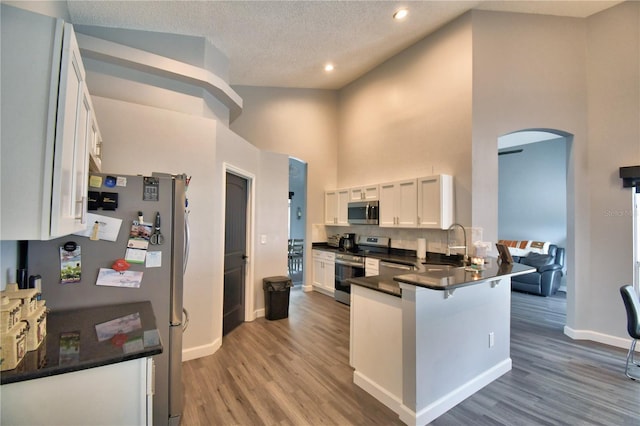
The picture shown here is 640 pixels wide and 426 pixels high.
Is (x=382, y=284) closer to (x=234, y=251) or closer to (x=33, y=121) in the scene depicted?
(x=234, y=251)

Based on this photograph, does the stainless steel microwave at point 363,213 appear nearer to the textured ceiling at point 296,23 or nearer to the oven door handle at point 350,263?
the oven door handle at point 350,263

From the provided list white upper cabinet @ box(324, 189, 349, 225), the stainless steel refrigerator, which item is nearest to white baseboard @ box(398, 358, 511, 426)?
the stainless steel refrigerator

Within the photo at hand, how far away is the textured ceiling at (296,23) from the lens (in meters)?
3.34

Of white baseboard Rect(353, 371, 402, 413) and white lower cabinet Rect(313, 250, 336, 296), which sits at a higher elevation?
white lower cabinet Rect(313, 250, 336, 296)

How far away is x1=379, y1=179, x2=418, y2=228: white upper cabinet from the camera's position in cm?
457

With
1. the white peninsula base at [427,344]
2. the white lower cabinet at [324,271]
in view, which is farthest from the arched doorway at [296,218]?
the white peninsula base at [427,344]

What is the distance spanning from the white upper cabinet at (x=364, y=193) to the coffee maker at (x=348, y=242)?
741 millimetres

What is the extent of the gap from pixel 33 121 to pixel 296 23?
3.66 meters

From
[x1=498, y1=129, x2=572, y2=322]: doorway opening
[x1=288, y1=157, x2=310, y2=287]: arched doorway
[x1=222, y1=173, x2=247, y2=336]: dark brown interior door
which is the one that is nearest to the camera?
[x1=222, y1=173, x2=247, y2=336]: dark brown interior door

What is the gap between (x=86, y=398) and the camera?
4.04ft

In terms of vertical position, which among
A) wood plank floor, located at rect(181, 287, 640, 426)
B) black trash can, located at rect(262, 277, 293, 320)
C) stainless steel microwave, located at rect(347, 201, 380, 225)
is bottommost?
wood plank floor, located at rect(181, 287, 640, 426)

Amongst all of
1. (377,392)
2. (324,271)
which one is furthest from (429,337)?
(324,271)

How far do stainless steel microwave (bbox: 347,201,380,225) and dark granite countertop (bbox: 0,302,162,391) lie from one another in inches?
156

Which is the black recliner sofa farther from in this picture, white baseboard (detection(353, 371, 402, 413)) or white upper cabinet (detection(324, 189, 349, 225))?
white baseboard (detection(353, 371, 402, 413))
